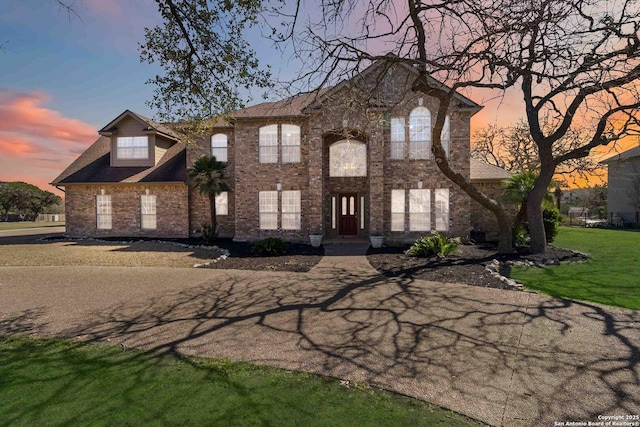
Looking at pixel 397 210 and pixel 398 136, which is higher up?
pixel 398 136

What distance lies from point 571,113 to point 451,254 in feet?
21.5

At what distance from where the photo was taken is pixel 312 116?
16.3 metres

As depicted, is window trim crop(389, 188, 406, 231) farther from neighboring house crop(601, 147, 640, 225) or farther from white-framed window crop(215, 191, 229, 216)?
neighboring house crop(601, 147, 640, 225)

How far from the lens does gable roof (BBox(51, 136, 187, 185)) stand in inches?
770

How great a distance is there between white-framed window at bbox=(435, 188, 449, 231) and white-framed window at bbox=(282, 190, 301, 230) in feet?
23.3

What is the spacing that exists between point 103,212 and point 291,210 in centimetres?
1189

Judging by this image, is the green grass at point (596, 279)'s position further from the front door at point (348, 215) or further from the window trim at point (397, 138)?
the front door at point (348, 215)

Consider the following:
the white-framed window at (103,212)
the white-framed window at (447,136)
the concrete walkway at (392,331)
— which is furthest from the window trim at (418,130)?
the white-framed window at (103,212)

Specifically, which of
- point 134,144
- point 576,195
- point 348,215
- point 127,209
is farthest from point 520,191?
point 576,195

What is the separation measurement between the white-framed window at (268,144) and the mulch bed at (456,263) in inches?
292

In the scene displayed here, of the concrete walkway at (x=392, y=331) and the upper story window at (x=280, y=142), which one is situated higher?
the upper story window at (x=280, y=142)

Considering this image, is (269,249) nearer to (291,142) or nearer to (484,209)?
(291,142)

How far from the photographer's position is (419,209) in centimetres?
1680

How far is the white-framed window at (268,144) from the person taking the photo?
17672 millimetres
